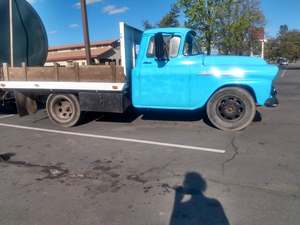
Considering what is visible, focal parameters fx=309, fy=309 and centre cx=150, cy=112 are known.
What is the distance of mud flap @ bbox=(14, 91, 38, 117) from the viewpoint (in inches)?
330

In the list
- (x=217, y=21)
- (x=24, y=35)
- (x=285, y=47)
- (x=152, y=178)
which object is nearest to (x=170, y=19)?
(x=217, y=21)

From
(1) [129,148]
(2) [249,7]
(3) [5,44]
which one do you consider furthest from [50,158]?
(2) [249,7]

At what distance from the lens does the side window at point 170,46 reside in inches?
285

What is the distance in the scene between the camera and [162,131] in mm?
7266

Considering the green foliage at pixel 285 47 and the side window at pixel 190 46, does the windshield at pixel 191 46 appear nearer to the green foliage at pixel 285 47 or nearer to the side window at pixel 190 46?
the side window at pixel 190 46

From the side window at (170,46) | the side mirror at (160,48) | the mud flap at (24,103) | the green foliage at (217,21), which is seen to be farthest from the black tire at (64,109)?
the green foliage at (217,21)

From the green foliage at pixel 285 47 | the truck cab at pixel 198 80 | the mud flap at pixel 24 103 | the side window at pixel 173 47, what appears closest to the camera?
the truck cab at pixel 198 80

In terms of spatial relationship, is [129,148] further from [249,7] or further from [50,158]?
[249,7]

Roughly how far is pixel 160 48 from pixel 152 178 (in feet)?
11.3

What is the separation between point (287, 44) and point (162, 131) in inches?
3355

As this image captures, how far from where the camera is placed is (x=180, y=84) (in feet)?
23.4

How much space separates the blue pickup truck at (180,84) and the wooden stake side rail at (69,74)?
4.0 inches

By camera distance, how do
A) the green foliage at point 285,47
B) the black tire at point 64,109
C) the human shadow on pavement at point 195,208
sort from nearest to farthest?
the human shadow on pavement at point 195,208
the black tire at point 64,109
the green foliage at point 285,47

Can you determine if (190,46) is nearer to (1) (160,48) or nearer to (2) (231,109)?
(1) (160,48)
